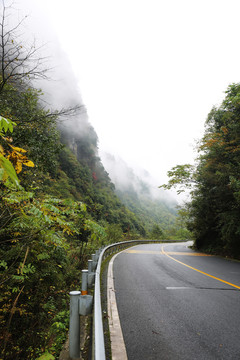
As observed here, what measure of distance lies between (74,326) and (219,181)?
43.2 ft

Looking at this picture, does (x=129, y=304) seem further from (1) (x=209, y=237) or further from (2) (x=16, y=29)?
(1) (x=209, y=237)

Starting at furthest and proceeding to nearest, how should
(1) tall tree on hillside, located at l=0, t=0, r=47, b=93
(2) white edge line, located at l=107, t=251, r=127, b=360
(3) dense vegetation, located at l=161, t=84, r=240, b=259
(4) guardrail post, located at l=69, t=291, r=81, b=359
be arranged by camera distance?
(3) dense vegetation, located at l=161, t=84, r=240, b=259 → (1) tall tree on hillside, located at l=0, t=0, r=47, b=93 → (2) white edge line, located at l=107, t=251, r=127, b=360 → (4) guardrail post, located at l=69, t=291, r=81, b=359

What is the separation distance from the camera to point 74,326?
6.81 ft

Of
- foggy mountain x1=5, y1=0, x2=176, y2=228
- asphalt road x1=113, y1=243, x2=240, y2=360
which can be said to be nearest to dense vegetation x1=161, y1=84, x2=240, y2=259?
asphalt road x1=113, y1=243, x2=240, y2=360

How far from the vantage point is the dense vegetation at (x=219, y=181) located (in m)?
11.7

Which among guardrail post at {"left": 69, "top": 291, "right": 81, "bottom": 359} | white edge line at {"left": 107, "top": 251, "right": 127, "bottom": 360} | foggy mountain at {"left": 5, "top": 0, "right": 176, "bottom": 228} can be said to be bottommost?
white edge line at {"left": 107, "top": 251, "right": 127, "bottom": 360}

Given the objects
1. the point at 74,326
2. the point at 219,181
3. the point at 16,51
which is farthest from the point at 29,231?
the point at 219,181

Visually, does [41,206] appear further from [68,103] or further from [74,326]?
[68,103]

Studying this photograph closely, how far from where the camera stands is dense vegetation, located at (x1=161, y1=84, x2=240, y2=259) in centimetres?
1166

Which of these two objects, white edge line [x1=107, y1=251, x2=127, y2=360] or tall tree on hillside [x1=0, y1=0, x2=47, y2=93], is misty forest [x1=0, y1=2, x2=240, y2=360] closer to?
tall tree on hillside [x1=0, y1=0, x2=47, y2=93]

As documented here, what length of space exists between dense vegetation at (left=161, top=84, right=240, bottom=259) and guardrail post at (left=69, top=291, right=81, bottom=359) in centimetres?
1021

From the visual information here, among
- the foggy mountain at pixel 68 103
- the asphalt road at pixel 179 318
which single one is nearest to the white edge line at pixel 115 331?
the asphalt road at pixel 179 318

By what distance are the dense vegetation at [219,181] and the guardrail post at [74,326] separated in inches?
402

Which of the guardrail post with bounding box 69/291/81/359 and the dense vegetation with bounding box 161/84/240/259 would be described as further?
the dense vegetation with bounding box 161/84/240/259
